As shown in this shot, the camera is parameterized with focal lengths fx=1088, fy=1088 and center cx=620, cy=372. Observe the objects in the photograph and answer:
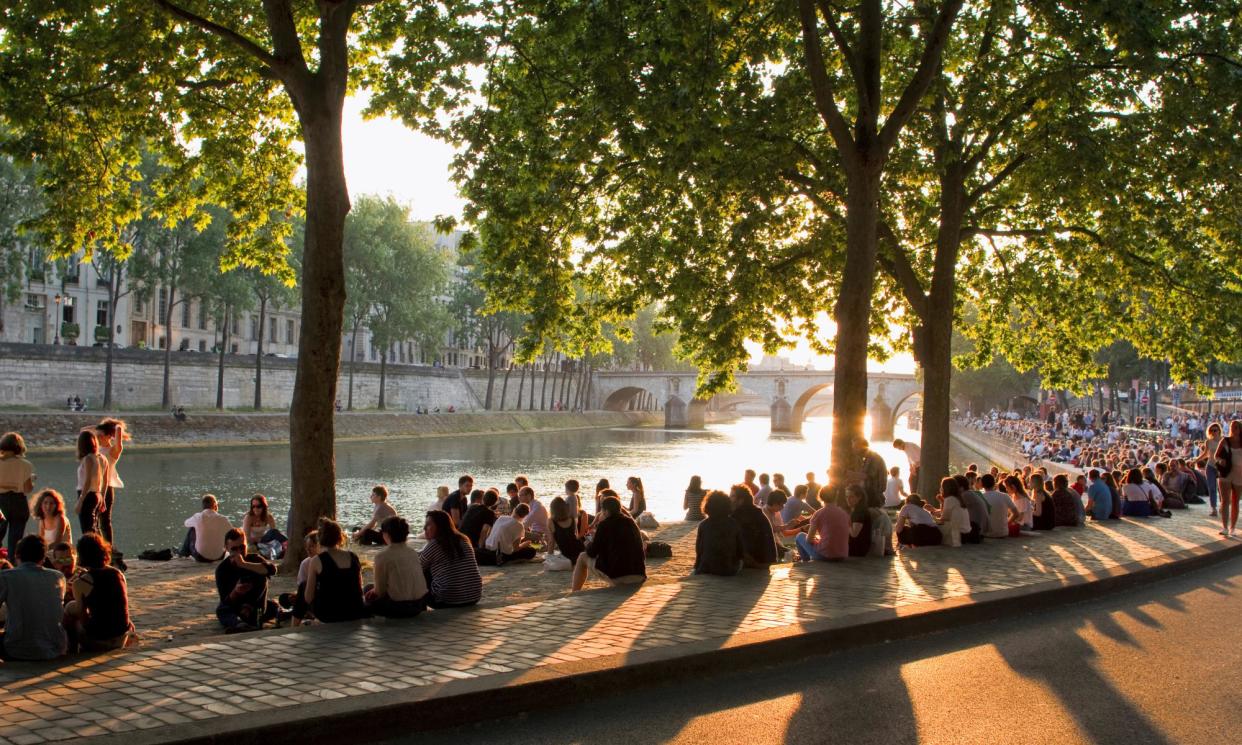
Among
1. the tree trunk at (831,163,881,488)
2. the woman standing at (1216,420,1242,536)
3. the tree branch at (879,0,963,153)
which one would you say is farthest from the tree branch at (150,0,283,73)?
the woman standing at (1216,420,1242,536)

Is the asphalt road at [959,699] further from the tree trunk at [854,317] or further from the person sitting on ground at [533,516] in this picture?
the person sitting on ground at [533,516]

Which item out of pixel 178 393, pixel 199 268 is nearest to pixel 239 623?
pixel 199 268

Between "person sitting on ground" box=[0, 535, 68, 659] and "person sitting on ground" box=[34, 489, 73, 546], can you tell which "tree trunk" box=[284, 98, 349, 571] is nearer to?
"person sitting on ground" box=[34, 489, 73, 546]

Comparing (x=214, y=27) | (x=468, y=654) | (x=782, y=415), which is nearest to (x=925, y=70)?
(x=214, y=27)

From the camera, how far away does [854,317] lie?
13.9m

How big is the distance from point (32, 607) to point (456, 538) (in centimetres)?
313

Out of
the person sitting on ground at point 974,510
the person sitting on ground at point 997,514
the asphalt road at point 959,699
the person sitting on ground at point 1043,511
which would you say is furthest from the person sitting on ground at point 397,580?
the person sitting on ground at point 1043,511

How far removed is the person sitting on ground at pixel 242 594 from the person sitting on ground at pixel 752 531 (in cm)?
452

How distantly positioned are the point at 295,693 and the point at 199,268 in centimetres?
4856

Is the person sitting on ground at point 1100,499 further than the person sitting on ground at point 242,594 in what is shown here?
Yes

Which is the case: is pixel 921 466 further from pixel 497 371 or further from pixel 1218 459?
pixel 497 371

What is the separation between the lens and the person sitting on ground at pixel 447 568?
28.3ft

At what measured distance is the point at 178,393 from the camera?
57562 mm

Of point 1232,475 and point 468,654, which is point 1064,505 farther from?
point 468,654
